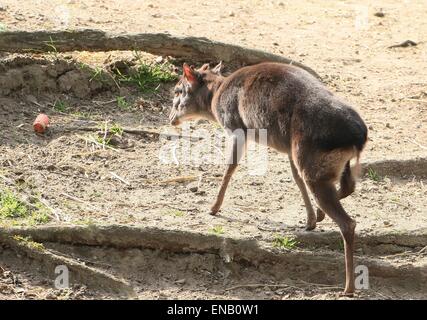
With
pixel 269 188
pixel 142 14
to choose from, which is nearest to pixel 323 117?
pixel 269 188

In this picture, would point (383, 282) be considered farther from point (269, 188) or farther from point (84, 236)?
point (84, 236)

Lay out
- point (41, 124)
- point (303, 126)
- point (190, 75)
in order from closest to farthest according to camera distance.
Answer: point (303, 126) < point (190, 75) < point (41, 124)

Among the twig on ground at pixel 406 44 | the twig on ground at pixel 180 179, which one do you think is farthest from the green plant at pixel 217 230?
the twig on ground at pixel 406 44

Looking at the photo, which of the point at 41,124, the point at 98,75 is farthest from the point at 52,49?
the point at 41,124

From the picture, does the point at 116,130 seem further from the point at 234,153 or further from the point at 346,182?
the point at 346,182

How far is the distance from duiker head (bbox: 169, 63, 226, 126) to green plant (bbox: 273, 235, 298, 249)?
5.75 feet

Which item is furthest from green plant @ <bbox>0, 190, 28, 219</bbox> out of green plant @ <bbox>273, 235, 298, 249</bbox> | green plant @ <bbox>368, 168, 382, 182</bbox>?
green plant @ <bbox>368, 168, 382, 182</bbox>

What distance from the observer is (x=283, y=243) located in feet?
22.5

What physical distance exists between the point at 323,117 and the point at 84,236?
6.27 ft

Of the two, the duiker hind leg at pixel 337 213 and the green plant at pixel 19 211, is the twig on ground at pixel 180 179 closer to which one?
the green plant at pixel 19 211

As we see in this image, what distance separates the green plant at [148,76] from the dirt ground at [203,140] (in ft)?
0.34

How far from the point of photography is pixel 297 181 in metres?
7.38

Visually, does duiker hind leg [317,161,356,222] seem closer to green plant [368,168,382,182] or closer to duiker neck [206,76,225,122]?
green plant [368,168,382,182]

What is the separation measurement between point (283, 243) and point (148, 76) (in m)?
3.29
